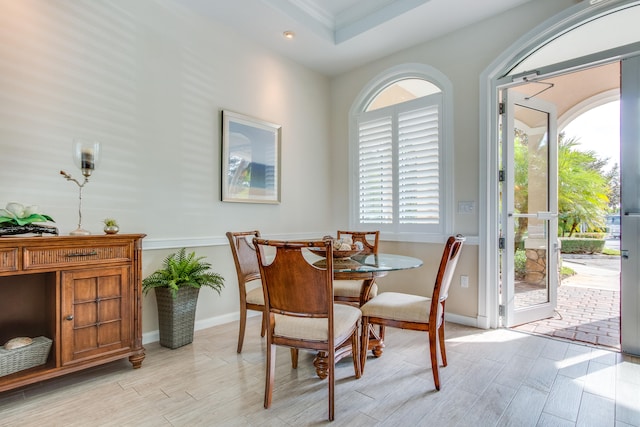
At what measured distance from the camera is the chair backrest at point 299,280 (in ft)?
5.59

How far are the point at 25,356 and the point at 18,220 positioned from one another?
2.64 feet

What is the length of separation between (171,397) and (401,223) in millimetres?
2802

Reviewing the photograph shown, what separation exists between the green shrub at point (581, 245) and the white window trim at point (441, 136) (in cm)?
352

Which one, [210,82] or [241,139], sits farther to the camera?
[241,139]

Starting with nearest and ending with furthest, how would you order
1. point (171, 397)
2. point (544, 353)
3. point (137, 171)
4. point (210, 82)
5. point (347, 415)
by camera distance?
1. point (347, 415)
2. point (171, 397)
3. point (544, 353)
4. point (137, 171)
5. point (210, 82)

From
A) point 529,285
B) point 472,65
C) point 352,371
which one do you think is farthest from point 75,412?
point 472,65

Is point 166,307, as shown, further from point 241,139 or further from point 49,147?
point 241,139

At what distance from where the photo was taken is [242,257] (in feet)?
9.14

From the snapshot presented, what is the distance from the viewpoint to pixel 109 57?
2576 millimetres

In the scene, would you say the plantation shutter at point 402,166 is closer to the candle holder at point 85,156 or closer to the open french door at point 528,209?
the open french door at point 528,209

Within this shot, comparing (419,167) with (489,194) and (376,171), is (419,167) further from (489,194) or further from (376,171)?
(489,194)

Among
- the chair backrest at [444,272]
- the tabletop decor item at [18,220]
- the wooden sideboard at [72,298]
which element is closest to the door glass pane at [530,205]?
the chair backrest at [444,272]

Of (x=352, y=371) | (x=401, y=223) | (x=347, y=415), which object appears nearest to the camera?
(x=347, y=415)

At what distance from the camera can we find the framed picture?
130 inches
